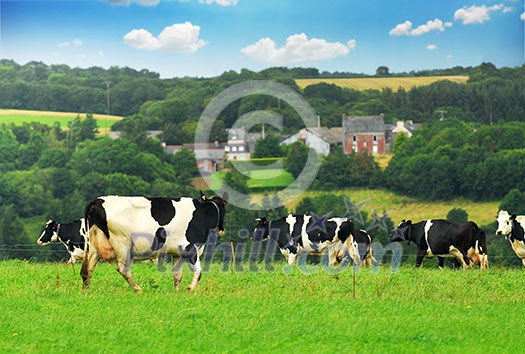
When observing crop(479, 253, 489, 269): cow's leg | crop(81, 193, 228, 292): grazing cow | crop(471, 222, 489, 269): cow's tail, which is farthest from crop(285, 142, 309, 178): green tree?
crop(81, 193, 228, 292): grazing cow

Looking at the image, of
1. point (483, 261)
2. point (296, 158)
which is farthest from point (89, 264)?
point (296, 158)

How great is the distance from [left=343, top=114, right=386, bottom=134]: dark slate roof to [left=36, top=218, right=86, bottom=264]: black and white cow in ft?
532

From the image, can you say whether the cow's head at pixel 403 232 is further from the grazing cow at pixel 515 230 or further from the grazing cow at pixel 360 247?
the grazing cow at pixel 515 230

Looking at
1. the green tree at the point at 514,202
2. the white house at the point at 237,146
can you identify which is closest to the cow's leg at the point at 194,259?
the green tree at the point at 514,202

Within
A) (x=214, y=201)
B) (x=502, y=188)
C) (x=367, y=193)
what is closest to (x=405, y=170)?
(x=367, y=193)

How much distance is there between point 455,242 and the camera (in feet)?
86.7

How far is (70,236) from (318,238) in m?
7.00

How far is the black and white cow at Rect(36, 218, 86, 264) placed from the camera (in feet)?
88.1

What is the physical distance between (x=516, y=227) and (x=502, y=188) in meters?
114

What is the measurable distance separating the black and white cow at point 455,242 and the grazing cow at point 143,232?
32.6ft

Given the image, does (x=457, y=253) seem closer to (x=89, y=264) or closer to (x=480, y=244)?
(x=480, y=244)

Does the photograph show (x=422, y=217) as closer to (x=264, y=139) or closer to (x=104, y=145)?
(x=264, y=139)

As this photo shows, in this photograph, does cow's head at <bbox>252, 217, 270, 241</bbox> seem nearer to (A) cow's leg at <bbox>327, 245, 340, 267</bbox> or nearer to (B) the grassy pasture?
(A) cow's leg at <bbox>327, 245, 340, 267</bbox>

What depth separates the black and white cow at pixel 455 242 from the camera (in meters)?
26.4
